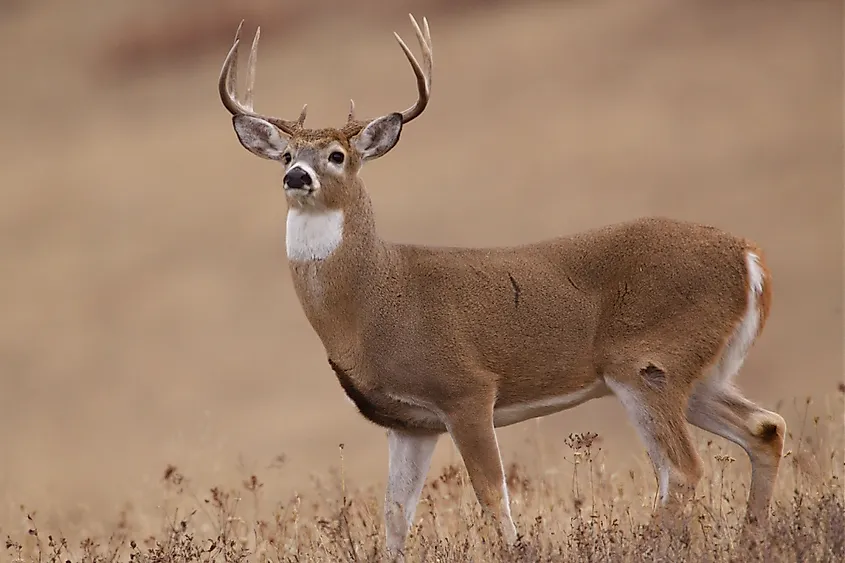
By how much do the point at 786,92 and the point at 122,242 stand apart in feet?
34.4

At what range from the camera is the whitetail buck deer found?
8719 millimetres

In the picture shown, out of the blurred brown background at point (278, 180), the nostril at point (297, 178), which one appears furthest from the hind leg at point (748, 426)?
the blurred brown background at point (278, 180)

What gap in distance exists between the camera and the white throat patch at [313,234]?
894 cm

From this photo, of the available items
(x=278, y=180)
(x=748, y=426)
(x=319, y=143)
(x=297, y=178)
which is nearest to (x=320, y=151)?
(x=319, y=143)

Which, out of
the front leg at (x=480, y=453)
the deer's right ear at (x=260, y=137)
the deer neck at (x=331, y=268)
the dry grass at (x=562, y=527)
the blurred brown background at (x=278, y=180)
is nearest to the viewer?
the dry grass at (x=562, y=527)

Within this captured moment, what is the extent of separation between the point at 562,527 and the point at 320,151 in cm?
224

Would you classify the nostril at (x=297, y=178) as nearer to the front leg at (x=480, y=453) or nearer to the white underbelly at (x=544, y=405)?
the front leg at (x=480, y=453)

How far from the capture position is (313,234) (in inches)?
352

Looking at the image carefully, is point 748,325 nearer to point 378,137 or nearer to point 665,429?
point 665,429

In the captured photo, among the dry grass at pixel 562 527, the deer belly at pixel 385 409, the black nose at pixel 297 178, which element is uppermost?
the black nose at pixel 297 178

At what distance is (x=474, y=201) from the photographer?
2638 centimetres

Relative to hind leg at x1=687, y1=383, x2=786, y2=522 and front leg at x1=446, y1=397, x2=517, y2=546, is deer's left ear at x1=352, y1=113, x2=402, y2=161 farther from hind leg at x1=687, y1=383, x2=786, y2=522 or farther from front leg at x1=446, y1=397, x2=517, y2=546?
hind leg at x1=687, y1=383, x2=786, y2=522

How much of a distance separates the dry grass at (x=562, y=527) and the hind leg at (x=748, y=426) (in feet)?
0.31

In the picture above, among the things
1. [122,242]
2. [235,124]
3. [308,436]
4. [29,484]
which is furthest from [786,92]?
[235,124]
